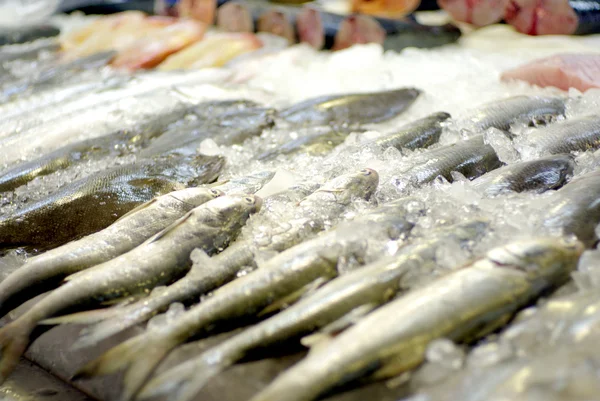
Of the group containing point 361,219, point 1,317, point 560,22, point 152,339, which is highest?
point 560,22

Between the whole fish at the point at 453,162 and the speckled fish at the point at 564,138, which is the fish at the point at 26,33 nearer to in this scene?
the whole fish at the point at 453,162

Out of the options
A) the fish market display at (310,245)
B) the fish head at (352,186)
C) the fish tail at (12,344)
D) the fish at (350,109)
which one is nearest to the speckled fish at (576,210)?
the fish market display at (310,245)

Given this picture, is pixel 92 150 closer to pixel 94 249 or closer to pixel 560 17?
pixel 94 249

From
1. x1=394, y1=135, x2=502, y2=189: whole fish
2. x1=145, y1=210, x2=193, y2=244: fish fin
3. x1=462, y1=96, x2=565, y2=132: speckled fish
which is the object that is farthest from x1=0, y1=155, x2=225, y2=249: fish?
x1=462, y1=96, x2=565, y2=132: speckled fish

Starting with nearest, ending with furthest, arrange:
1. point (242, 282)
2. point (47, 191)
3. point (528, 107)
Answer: point (242, 282) → point (47, 191) → point (528, 107)

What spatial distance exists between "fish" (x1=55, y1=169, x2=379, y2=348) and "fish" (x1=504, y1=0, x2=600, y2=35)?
330 cm

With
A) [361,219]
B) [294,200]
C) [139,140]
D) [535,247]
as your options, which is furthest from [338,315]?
[139,140]

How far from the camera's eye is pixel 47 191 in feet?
8.03

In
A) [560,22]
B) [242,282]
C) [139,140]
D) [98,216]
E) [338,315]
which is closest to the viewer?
[338,315]

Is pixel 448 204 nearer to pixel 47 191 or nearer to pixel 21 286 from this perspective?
pixel 21 286

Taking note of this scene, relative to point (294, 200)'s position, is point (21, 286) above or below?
below

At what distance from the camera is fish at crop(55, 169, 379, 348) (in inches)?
58.7

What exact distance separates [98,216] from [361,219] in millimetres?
1186

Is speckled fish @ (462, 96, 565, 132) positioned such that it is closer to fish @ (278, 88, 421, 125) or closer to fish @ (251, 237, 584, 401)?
fish @ (278, 88, 421, 125)
